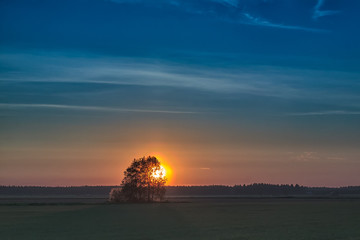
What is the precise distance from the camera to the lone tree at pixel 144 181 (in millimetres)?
147750

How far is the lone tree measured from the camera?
147750 millimetres

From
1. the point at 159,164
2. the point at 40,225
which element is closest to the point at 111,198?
the point at 159,164

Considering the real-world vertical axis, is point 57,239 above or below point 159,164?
below

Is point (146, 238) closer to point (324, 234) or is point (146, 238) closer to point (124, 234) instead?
point (124, 234)

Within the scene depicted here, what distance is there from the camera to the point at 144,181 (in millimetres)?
149750

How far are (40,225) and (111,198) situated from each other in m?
84.3

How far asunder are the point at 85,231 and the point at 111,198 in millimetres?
92781

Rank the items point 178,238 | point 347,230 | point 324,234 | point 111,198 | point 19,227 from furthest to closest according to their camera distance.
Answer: point 111,198
point 19,227
point 347,230
point 324,234
point 178,238

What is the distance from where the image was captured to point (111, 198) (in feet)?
477

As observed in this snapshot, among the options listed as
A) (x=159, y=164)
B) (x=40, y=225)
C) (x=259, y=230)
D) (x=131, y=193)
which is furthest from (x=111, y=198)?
(x=259, y=230)

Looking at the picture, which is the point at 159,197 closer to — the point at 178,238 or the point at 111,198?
the point at 111,198

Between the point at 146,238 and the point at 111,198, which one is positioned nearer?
the point at 146,238

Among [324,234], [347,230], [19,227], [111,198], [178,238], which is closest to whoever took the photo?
[178,238]

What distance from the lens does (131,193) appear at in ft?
483
